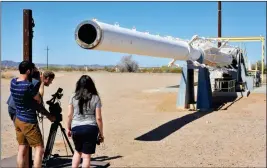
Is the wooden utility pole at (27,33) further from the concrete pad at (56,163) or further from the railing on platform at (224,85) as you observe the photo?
the railing on platform at (224,85)

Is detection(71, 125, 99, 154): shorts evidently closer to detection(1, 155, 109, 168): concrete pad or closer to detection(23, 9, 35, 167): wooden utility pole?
detection(23, 9, 35, 167): wooden utility pole

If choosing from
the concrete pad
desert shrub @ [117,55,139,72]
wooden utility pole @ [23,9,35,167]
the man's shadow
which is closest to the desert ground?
the man's shadow

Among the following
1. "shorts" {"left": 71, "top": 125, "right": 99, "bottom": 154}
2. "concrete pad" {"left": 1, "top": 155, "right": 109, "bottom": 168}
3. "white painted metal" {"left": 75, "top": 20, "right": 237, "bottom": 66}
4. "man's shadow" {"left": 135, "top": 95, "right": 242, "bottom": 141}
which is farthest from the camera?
"man's shadow" {"left": 135, "top": 95, "right": 242, "bottom": 141}

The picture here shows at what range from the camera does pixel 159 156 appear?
23.8ft

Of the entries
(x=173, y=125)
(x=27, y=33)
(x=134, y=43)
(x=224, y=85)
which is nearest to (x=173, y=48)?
(x=173, y=125)

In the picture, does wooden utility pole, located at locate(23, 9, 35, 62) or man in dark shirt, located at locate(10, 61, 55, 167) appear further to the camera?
wooden utility pole, located at locate(23, 9, 35, 62)

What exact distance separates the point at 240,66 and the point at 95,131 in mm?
15947

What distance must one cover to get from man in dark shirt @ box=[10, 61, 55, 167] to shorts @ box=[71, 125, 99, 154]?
23.7 inches

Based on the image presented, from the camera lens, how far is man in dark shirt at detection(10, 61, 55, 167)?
514 cm

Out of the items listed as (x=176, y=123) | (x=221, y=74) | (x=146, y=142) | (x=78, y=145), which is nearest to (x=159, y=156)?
(x=146, y=142)

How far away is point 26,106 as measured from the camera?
5180 millimetres

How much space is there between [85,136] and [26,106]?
0.87 metres

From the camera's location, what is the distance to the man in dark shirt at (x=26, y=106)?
202 inches

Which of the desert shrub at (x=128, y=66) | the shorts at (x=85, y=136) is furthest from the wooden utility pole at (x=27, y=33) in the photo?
the desert shrub at (x=128, y=66)
